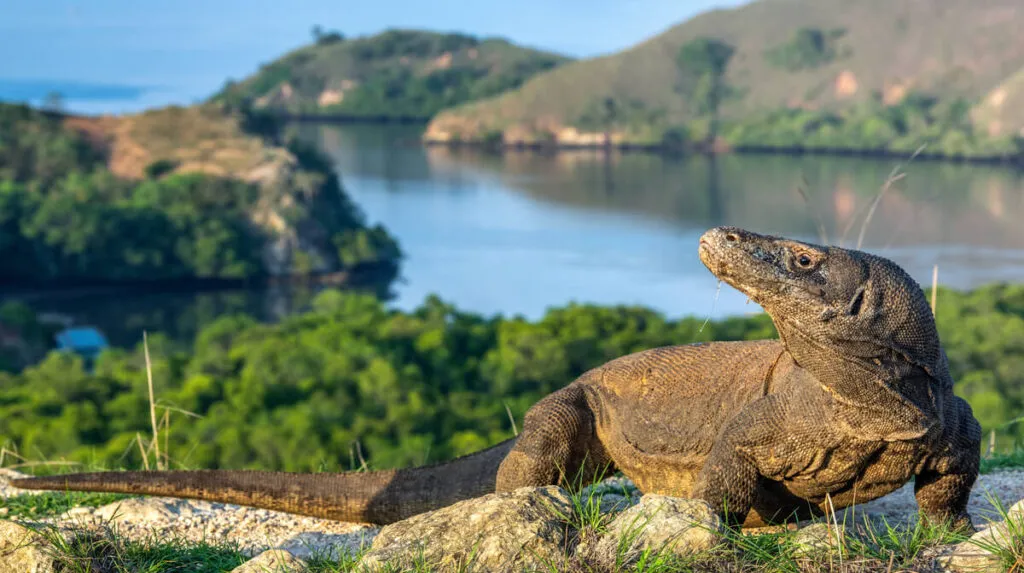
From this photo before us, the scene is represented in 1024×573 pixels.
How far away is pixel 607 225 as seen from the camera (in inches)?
3302

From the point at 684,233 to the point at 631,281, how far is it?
55.1 feet

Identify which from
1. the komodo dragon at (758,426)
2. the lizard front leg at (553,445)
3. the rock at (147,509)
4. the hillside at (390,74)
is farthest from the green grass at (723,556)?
the hillside at (390,74)

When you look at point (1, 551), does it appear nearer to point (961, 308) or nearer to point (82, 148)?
point (961, 308)

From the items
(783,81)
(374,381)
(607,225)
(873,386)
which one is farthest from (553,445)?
(783,81)

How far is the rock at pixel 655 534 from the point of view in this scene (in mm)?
4062

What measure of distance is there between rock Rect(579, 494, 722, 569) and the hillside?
14206cm

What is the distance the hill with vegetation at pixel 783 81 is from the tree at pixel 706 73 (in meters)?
0.14

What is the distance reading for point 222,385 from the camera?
2834 centimetres

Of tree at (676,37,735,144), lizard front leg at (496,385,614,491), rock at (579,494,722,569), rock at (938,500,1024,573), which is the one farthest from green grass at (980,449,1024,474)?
tree at (676,37,735,144)

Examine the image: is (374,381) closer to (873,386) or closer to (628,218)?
(873,386)

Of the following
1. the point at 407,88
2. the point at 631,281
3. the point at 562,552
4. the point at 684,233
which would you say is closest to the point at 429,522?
the point at 562,552

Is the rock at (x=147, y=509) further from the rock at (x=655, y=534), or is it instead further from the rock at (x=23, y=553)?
the rock at (x=655, y=534)

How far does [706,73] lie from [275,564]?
117125 millimetres

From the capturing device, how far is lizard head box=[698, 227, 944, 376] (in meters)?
4.21
